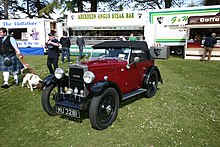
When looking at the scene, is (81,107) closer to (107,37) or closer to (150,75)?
(150,75)

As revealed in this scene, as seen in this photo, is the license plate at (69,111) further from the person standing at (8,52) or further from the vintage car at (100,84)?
the person standing at (8,52)

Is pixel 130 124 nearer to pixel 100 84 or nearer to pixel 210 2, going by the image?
pixel 100 84

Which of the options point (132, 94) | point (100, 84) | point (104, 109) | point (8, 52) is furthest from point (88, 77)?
point (8, 52)

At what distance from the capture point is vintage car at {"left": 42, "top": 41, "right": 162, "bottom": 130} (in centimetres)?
365

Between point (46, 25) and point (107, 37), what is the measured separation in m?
5.18

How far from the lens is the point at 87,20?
16953 millimetres

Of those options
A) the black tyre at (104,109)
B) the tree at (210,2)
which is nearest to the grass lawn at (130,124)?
the black tyre at (104,109)

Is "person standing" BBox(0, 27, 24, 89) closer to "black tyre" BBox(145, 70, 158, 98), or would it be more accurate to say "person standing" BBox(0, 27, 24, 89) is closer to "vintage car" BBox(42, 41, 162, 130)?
Answer: "vintage car" BBox(42, 41, 162, 130)

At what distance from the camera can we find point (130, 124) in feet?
13.0

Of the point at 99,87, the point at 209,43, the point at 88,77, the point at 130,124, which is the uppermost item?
the point at 209,43

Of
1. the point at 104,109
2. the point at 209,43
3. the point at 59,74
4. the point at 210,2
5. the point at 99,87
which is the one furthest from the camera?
the point at 210,2

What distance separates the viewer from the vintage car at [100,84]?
3652 mm

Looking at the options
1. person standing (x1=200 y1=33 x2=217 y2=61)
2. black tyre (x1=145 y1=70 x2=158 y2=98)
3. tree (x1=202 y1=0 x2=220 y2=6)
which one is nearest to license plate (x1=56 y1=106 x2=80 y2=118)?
black tyre (x1=145 y1=70 x2=158 y2=98)

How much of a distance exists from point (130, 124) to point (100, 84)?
101cm
